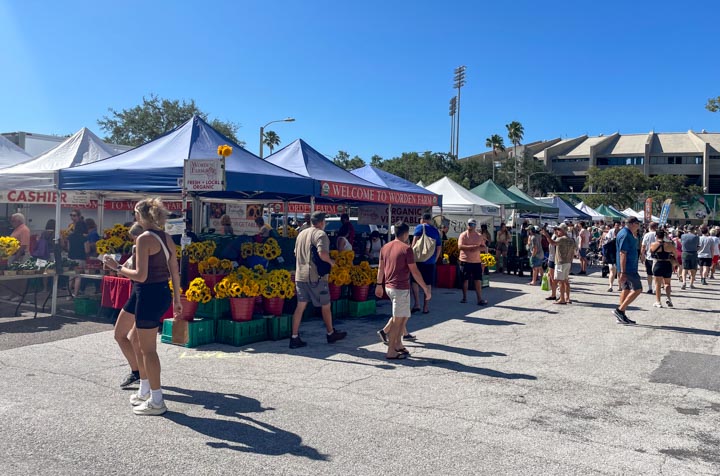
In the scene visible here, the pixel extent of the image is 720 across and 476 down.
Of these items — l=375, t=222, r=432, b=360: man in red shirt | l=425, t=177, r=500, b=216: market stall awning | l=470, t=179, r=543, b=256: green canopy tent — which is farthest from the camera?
l=470, t=179, r=543, b=256: green canopy tent

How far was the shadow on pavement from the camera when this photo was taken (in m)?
4.21

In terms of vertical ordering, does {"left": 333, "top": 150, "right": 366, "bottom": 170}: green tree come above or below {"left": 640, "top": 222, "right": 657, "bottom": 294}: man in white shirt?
above

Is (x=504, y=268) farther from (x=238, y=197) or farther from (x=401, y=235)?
(x=401, y=235)

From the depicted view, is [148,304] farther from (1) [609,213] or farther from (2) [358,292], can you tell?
(1) [609,213]

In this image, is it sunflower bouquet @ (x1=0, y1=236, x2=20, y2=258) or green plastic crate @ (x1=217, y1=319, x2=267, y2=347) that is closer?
green plastic crate @ (x1=217, y1=319, x2=267, y2=347)

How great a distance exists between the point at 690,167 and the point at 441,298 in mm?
82805

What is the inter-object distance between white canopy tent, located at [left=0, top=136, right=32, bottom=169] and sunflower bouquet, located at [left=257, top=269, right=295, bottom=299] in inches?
348

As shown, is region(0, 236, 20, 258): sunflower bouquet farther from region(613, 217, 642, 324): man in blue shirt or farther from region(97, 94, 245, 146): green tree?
region(97, 94, 245, 146): green tree

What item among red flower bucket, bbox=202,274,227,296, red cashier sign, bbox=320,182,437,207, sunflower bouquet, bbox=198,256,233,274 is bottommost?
red flower bucket, bbox=202,274,227,296

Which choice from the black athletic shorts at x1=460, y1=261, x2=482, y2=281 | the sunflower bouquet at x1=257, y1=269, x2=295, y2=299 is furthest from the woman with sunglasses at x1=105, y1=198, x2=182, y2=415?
the black athletic shorts at x1=460, y1=261, x2=482, y2=281

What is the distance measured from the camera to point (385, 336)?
7.75 metres

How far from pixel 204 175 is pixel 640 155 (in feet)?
283

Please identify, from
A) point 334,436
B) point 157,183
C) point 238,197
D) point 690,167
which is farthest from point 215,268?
point 690,167

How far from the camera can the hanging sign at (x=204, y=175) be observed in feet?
24.5
